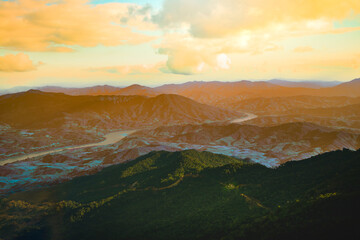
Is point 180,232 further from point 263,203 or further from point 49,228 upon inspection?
point 49,228

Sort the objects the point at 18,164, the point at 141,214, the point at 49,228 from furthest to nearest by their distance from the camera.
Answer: the point at 18,164
the point at 49,228
the point at 141,214

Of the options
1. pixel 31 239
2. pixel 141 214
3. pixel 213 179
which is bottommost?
pixel 31 239

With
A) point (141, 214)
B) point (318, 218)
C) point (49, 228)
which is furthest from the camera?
point (49, 228)

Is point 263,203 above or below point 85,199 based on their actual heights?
above

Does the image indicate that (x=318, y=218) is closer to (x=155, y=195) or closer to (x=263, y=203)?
(x=263, y=203)

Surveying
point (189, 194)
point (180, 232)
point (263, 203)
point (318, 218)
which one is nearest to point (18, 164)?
point (189, 194)

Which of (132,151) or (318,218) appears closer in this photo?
(318,218)

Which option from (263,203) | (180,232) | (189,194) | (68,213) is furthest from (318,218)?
(68,213)
